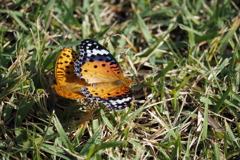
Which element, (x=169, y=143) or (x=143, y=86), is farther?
(x=143, y=86)

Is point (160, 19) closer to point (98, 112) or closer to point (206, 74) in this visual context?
point (206, 74)

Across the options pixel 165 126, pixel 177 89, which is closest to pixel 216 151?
pixel 165 126

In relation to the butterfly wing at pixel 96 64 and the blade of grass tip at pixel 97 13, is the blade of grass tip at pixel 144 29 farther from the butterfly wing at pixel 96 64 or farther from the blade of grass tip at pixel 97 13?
the butterfly wing at pixel 96 64

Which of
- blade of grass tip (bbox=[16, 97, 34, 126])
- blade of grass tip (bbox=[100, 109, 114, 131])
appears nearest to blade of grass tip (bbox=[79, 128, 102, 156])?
blade of grass tip (bbox=[100, 109, 114, 131])

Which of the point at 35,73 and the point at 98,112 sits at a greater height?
the point at 35,73

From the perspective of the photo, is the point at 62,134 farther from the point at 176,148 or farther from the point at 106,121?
the point at 176,148

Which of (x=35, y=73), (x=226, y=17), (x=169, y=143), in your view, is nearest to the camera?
(x=169, y=143)

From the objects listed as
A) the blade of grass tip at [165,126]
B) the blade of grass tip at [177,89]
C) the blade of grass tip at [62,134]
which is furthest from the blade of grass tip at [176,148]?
the blade of grass tip at [62,134]

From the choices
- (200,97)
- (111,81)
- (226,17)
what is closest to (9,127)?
(111,81)
